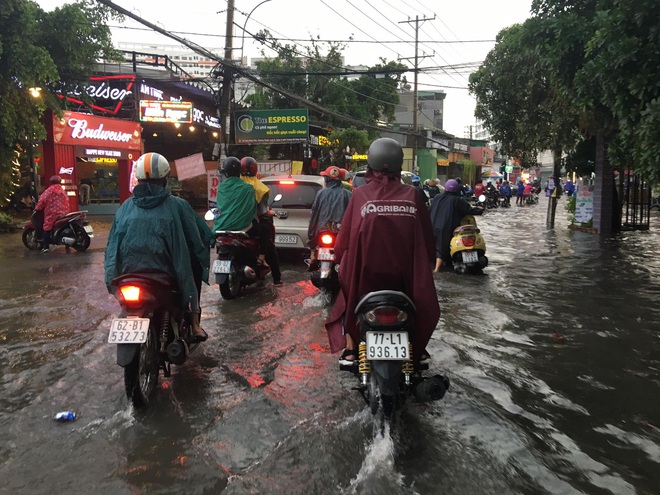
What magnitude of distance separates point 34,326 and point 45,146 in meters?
14.3

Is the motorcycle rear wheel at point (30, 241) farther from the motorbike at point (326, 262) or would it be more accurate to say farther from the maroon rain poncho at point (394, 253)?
the maroon rain poncho at point (394, 253)

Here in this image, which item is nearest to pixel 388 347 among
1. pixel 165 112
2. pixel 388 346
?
pixel 388 346

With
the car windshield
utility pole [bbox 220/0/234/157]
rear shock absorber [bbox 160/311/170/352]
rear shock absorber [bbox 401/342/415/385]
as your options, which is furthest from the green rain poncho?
utility pole [bbox 220/0/234/157]

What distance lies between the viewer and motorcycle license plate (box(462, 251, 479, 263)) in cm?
950

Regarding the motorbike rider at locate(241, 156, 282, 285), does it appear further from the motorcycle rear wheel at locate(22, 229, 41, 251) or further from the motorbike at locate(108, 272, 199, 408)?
the motorcycle rear wheel at locate(22, 229, 41, 251)

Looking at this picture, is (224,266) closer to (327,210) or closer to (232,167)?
(232,167)

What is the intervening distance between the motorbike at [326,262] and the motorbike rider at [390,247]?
3.10 meters

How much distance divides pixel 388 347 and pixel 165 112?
19439 millimetres

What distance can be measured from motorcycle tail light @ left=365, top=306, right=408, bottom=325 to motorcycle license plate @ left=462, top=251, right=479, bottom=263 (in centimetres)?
644

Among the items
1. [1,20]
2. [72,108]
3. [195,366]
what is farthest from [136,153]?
[195,366]

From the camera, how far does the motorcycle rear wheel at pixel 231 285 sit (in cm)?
729

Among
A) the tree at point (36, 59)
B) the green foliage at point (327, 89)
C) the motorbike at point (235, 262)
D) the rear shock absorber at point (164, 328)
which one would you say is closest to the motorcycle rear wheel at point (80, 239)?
the tree at point (36, 59)

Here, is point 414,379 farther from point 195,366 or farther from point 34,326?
point 34,326

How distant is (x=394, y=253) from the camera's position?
11.4 ft
